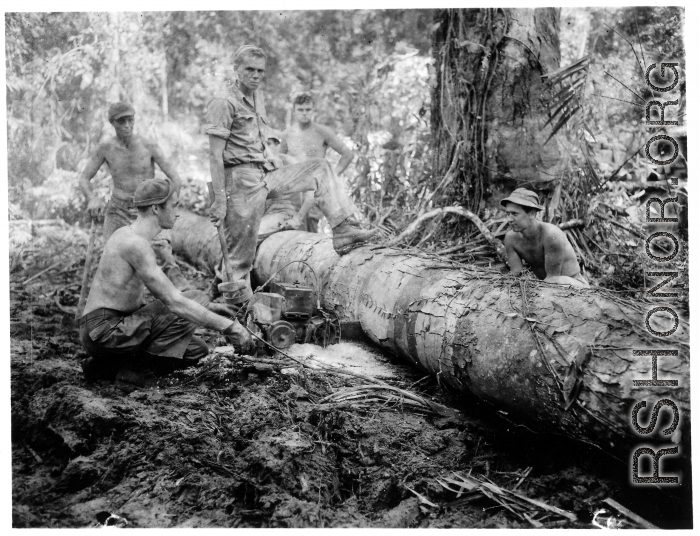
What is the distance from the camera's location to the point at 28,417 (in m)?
3.69

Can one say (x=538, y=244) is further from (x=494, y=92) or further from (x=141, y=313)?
(x=141, y=313)

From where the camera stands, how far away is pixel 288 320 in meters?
4.65

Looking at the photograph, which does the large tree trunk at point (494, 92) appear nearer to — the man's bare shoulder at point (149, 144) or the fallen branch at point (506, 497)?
the man's bare shoulder at point (149, 144)

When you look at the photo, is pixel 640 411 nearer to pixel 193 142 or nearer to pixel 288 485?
pixel 288 485

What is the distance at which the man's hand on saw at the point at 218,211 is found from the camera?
4.98 meters

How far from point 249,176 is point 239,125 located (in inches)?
16.3

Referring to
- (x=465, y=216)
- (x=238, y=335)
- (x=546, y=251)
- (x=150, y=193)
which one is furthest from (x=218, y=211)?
(x=546, y=251)

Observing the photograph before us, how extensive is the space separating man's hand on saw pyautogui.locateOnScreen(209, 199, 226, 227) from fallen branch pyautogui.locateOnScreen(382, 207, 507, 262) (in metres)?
1.28

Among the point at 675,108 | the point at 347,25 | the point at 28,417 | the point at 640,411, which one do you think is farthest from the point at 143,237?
the point at 675,108

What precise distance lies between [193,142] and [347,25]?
180 cm

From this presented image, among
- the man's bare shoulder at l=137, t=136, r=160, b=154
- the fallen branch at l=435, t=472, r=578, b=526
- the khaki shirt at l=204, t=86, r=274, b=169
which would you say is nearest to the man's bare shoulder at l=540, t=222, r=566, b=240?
the fallen branch at l=435, t=472, r=578, b=526

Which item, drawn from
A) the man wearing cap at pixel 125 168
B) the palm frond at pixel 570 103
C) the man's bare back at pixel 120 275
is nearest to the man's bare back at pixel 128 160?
the man wearing cap at pixel 125 168

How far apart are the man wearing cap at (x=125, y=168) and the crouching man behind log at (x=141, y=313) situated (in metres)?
0.53

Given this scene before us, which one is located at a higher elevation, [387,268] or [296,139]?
[296,139]
